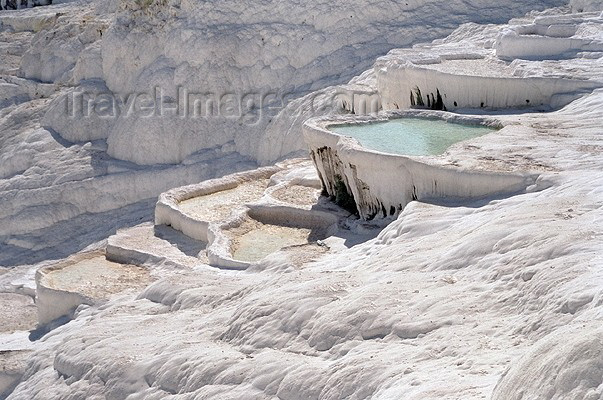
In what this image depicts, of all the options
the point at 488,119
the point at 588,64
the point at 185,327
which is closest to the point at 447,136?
the point at 488,119

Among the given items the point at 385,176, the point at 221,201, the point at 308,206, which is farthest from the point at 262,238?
the point at 221,201

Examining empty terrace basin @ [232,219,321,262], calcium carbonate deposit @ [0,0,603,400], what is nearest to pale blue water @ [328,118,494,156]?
calcium carbonate deposit @ [0,0,603,400]

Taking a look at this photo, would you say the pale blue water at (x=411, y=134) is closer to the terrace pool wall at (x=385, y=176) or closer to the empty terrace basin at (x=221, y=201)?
the terrace pool wall at (x=385, y=176)

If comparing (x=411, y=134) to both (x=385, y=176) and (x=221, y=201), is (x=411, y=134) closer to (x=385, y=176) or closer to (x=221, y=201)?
(x=385, y=176)

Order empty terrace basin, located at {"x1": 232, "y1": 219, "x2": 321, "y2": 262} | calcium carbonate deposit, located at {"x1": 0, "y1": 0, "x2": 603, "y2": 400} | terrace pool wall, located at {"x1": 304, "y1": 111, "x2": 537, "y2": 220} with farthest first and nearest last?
empty terrace basin, located at {"x1": 232, "y1": 219, "x2": 321, "y2": 262}, terrace pool wall, located at {"x1": 304, "y1": 111, "x2": 537, "y2": 220}, calcium carbonate deposit, located at {"x1": 0, "y1": 0, "x2": 603, "y2": 400}

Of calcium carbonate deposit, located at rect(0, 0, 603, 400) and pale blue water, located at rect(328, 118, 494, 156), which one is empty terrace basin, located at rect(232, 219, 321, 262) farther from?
pale blue water, located at rect(328, 118, 494, 156)

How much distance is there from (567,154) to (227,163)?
1172 cm

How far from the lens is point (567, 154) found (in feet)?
29.6

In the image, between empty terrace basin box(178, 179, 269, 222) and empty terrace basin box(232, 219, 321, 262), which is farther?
empty terrace basin box(178, 179, 269, 222)

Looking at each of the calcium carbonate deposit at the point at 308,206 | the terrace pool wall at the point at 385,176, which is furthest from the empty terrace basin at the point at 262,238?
the terrace pool wall at the point at 385,176

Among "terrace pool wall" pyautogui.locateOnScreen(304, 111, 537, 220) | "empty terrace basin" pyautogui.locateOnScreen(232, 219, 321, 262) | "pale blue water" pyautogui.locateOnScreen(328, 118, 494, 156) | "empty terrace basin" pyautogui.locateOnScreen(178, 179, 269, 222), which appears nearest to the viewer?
"terrace pool wall" pyautogui.locateOnScreen(304, 111, 537, 220)

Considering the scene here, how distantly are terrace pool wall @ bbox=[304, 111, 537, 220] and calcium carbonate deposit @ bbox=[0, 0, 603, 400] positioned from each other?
0.09 ft

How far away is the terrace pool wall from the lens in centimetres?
870

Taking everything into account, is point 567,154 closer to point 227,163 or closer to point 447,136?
point 447,136
